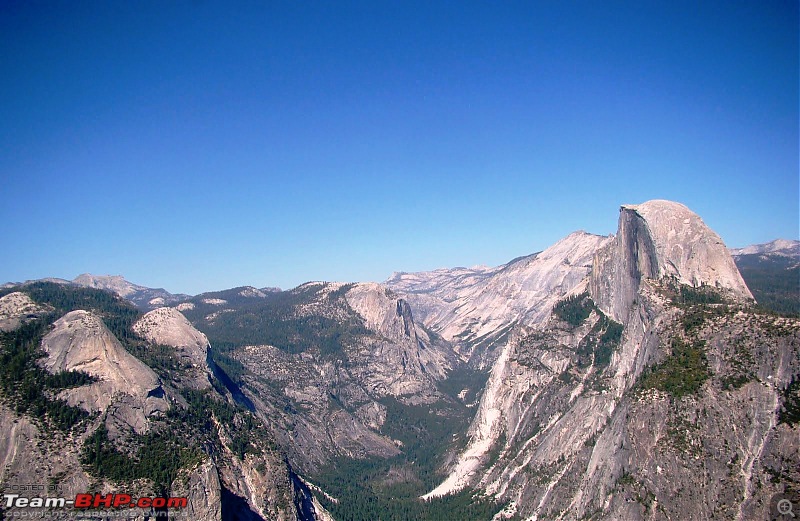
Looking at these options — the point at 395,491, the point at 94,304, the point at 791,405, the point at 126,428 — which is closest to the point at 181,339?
the point at 126,428

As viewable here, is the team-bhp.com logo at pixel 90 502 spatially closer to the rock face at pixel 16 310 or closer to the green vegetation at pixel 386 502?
the rock face at pixel 16 310

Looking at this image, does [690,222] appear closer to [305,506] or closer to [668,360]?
[668,360]

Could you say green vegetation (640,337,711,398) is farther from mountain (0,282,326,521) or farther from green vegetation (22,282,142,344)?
green vegetation (22,282,142,344)

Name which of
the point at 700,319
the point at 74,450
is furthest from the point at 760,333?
the point at 74,450

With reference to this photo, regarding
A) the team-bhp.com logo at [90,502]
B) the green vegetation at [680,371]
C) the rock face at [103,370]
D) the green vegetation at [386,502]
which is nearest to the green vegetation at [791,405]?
the green vegetation at [680,371]

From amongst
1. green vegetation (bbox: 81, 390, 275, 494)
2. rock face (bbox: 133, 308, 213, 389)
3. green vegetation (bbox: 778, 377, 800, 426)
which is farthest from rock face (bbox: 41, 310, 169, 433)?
green vegetation (bbox: 778, 377, 800, 426)
